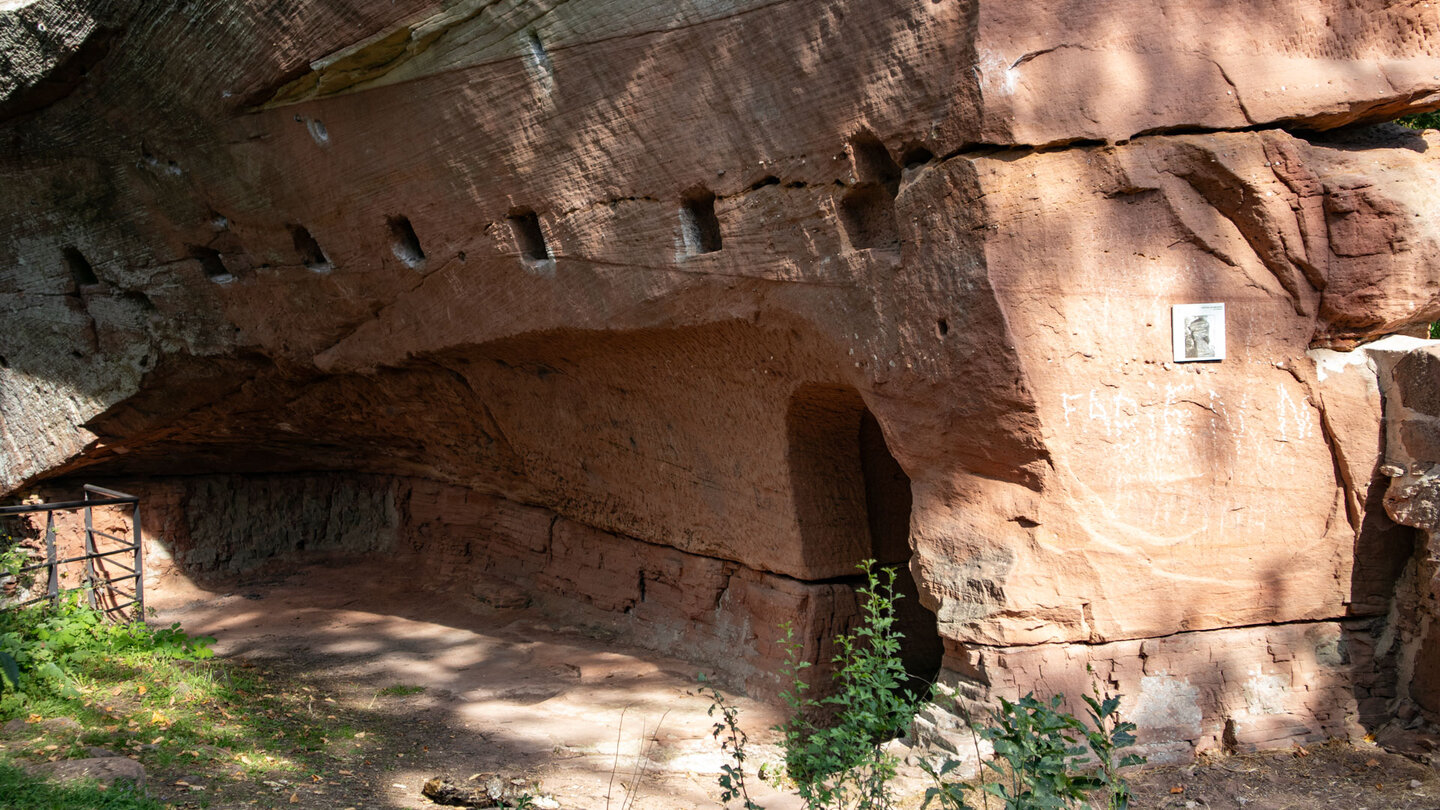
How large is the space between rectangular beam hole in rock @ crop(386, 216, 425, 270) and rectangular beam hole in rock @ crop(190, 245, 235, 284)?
1.71 metres

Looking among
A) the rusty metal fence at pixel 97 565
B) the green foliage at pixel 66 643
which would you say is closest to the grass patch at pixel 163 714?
the green foliage at pixel 66 643

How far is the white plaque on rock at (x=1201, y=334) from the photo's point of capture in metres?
4.15

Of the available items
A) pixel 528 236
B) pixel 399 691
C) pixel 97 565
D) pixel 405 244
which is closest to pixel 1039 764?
pixel 528 236

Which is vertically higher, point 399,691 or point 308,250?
point 308,250

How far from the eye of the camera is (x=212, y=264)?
7582mm

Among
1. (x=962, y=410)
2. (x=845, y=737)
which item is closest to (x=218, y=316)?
(x=962, y=410)

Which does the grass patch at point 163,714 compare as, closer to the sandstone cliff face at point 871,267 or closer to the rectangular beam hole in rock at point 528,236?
the sandstone cliff face at point 871,267

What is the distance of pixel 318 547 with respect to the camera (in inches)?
385

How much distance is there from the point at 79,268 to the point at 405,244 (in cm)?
318

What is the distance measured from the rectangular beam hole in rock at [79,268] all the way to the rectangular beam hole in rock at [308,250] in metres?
1.97

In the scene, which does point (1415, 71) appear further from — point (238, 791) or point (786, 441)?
point (238, 791)

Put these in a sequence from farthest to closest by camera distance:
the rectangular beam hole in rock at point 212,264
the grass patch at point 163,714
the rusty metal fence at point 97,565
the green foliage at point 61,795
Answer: the rectangular beam hole in rock at point 212,264
the rusty metal fence at point 97,565
the grass patch at point 163,714
the green foliage at point 61,795

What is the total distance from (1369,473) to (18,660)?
5.82 meters

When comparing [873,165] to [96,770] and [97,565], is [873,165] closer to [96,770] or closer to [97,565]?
[96,770]
